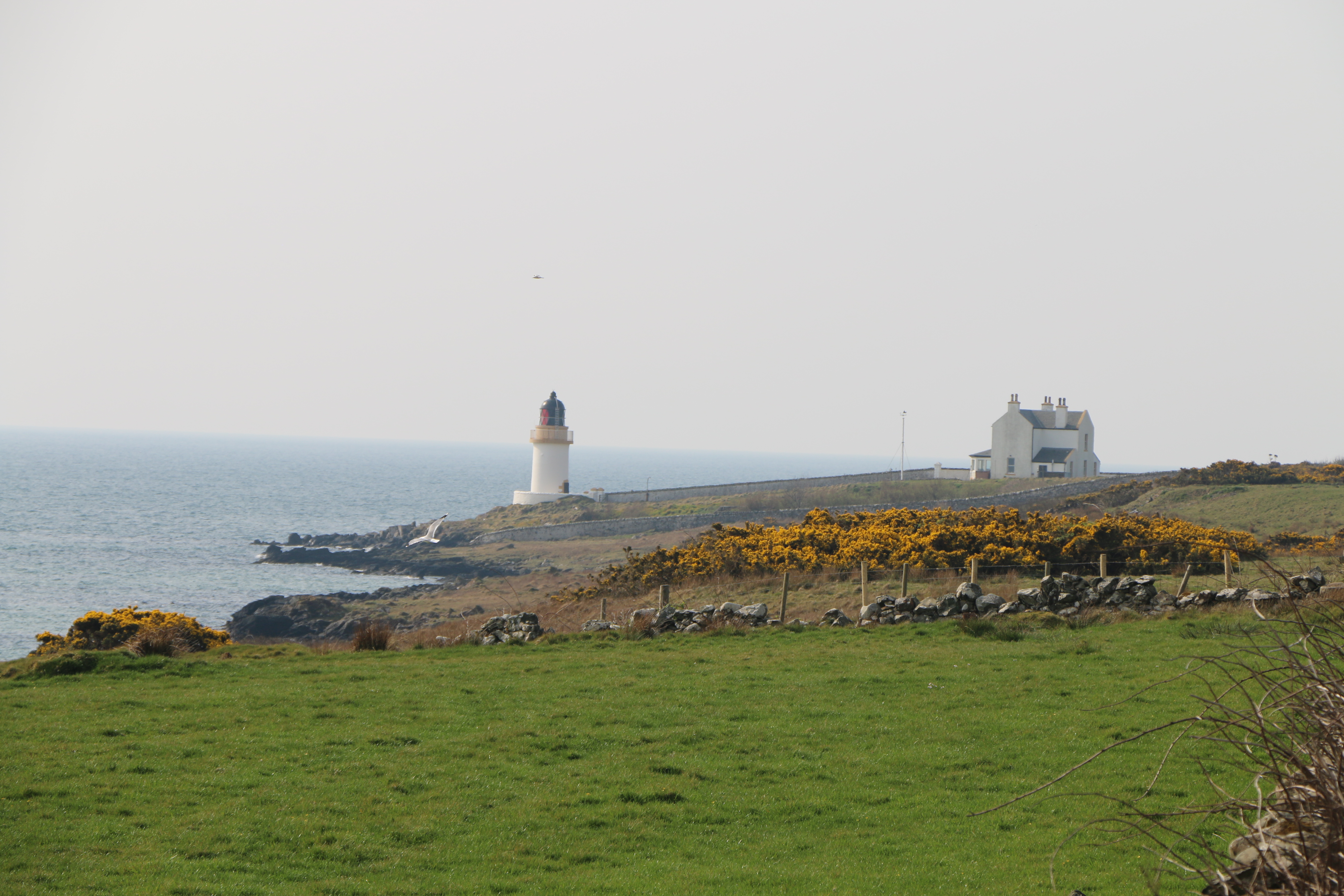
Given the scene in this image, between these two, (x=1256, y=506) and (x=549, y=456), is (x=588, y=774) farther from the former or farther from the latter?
(x=549, y=456)

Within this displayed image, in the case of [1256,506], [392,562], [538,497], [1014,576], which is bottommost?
[392,562]

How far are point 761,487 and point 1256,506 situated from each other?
37.4m

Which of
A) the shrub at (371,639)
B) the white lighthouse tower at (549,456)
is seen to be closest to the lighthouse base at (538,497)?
the white lighthouse tower at (549,456)

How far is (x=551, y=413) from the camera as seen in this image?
82375 millimetres

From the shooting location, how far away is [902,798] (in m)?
10.6

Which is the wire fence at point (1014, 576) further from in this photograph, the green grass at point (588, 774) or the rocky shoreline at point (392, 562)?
the rocky shoreline at point (392, 562)

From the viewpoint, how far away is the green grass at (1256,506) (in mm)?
40406

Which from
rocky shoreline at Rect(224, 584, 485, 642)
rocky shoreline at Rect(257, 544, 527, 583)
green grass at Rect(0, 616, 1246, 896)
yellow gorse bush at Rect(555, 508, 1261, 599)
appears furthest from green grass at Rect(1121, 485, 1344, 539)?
rocky shoreline at Rect(257, 544, 527, 583)

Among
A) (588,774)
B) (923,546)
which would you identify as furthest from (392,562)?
→ (588,774)

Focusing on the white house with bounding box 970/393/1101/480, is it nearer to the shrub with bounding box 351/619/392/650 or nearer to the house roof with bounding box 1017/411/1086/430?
the house roof with bounding box 1017/411/1086/430

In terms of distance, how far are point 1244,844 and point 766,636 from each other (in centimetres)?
1618

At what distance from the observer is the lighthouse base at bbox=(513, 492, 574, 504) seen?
81.4 metres

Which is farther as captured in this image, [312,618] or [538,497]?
[538,497]

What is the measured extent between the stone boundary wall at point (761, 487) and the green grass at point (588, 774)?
5753 centimetres
